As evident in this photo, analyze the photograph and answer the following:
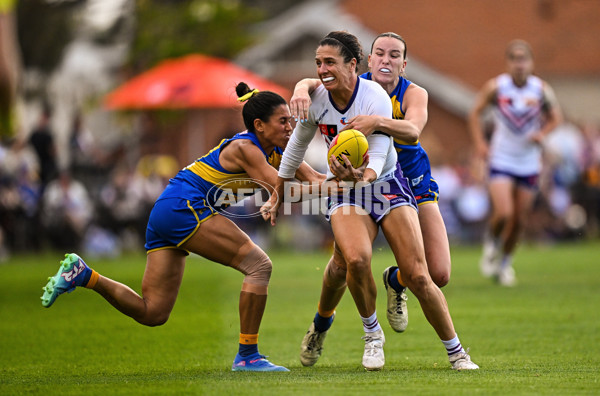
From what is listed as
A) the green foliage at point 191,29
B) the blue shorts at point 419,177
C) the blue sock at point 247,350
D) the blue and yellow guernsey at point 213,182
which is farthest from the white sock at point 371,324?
the green foliage at point 191,29

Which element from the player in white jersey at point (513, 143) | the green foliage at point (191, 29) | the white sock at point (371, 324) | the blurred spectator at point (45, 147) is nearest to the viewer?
the white sock at point (371, 324)

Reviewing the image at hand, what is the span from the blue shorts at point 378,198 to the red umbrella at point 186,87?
455 inches

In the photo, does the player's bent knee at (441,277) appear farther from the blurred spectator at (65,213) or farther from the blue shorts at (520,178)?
the blurred spectator at (65,213)

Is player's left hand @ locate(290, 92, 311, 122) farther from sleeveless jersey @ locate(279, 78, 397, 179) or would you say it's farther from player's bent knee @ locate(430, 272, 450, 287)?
player's bent knee @ locate(430, 272, 450, 287)

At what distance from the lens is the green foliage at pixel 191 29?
2947cm

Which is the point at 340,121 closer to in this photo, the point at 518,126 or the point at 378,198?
the point at 378,198

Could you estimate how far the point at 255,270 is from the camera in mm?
7070

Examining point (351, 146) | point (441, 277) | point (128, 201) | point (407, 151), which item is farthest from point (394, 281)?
point (128, 201)

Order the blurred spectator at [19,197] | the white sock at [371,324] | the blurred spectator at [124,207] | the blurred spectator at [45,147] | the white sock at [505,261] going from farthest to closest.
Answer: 1. the blurred spectator at [124,207]
2. the blurred spectator at [45,147]
3. the blurred spectator at [19,197]
4. the white sock at [505,261]
5. the white sock at [371,324]

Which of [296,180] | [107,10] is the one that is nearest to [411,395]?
[296,180]

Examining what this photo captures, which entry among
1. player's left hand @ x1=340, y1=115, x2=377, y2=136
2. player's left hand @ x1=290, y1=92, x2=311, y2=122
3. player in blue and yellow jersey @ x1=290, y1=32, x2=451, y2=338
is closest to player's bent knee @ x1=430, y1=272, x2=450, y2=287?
player in blue and yellow jersey @ x1=290, y1=32, x2=451, y2=338

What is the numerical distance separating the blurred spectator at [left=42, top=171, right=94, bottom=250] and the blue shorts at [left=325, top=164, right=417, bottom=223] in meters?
13.8

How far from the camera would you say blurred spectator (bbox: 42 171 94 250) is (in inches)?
784

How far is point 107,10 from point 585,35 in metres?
16.0
